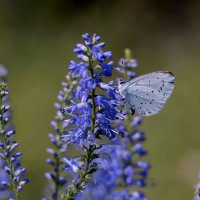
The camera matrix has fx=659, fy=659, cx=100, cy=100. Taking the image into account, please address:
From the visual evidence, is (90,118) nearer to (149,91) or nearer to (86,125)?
(86,125)

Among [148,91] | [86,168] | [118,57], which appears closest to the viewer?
[86,168]

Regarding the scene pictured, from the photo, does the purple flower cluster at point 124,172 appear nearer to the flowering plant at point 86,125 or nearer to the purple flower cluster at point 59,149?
the flowering plant at point 86,125

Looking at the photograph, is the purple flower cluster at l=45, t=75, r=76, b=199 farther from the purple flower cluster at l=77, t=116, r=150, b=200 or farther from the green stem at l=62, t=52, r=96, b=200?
the green stem at l=62, t=52, r=96, b=200

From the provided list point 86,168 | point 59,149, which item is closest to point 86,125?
point 86,168

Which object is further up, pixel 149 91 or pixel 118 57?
pixel 118 57

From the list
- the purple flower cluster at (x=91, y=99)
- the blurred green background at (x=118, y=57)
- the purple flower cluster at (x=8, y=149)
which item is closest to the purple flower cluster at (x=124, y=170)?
the purple flower cluster at (x=91, y=99)

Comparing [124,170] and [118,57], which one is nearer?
[124,170]

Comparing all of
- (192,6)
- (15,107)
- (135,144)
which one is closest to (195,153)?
(15,107)
